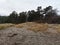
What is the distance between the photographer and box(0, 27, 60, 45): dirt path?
15.4 m

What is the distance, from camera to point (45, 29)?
18766 millimetres

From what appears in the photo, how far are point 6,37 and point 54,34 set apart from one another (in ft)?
13.1

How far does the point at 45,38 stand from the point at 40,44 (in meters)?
1.28

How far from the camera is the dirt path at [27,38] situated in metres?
15.4

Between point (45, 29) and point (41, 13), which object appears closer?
point (45, 29)

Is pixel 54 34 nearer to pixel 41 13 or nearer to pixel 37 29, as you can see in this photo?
pixel 37 29

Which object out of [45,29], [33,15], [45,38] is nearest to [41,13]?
[33,15]

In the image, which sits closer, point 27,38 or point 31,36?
point 27,38

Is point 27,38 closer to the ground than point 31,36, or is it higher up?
closer to the ground

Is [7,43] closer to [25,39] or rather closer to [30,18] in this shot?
[25,39]

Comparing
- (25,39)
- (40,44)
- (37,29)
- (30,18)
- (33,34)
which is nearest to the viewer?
(40,44)

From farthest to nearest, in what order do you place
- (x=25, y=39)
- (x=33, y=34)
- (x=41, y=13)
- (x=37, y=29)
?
(x=41, y=13) → (x=37, y=29) → (x=33, y=34) → (x=25, y=39)

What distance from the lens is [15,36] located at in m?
16.8

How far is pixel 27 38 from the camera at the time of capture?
1636cm
